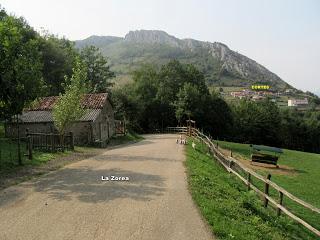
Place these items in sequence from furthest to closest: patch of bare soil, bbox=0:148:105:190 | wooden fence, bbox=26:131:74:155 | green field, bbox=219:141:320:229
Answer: wooden fence, bbox=26:131:74:155
green field, bbox=219:141:320:229
patch of bare soil, bbox=0:148:105:190

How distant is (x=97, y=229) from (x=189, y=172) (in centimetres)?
936

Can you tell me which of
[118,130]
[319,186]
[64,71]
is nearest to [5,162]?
[319,186]

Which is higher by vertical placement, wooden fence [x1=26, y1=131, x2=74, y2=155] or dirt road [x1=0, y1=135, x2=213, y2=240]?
wooden fence [x1=26, y1=131, x2=74, y2=155]

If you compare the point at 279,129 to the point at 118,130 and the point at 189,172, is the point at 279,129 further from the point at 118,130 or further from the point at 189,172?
the point at 189,172

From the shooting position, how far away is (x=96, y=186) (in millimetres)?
14609

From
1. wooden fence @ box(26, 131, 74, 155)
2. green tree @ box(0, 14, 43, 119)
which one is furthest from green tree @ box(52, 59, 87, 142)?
green tree @ box(0, 14, 43, 119)

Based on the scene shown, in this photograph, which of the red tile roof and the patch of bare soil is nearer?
the patch of bare soil

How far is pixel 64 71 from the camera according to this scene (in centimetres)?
6362

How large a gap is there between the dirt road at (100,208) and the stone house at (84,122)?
19652 mm

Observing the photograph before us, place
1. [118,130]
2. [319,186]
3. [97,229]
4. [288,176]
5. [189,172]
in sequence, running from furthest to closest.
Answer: [118,130] < [288,176] < [319,186] < [189,172] < [97,229]

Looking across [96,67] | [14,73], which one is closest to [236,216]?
[14,73]

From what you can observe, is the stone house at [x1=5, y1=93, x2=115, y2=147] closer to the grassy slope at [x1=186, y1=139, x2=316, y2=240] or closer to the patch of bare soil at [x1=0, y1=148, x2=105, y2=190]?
the patch of bare soil at [x1=0, y1=148, x2=105, y2=190]

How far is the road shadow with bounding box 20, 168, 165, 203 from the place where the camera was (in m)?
12.9

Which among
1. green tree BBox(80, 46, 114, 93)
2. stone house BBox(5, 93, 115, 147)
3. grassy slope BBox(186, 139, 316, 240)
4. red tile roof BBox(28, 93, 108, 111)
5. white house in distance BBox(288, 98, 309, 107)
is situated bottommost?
grassy slope BBox(186, 139, 316, 240)
